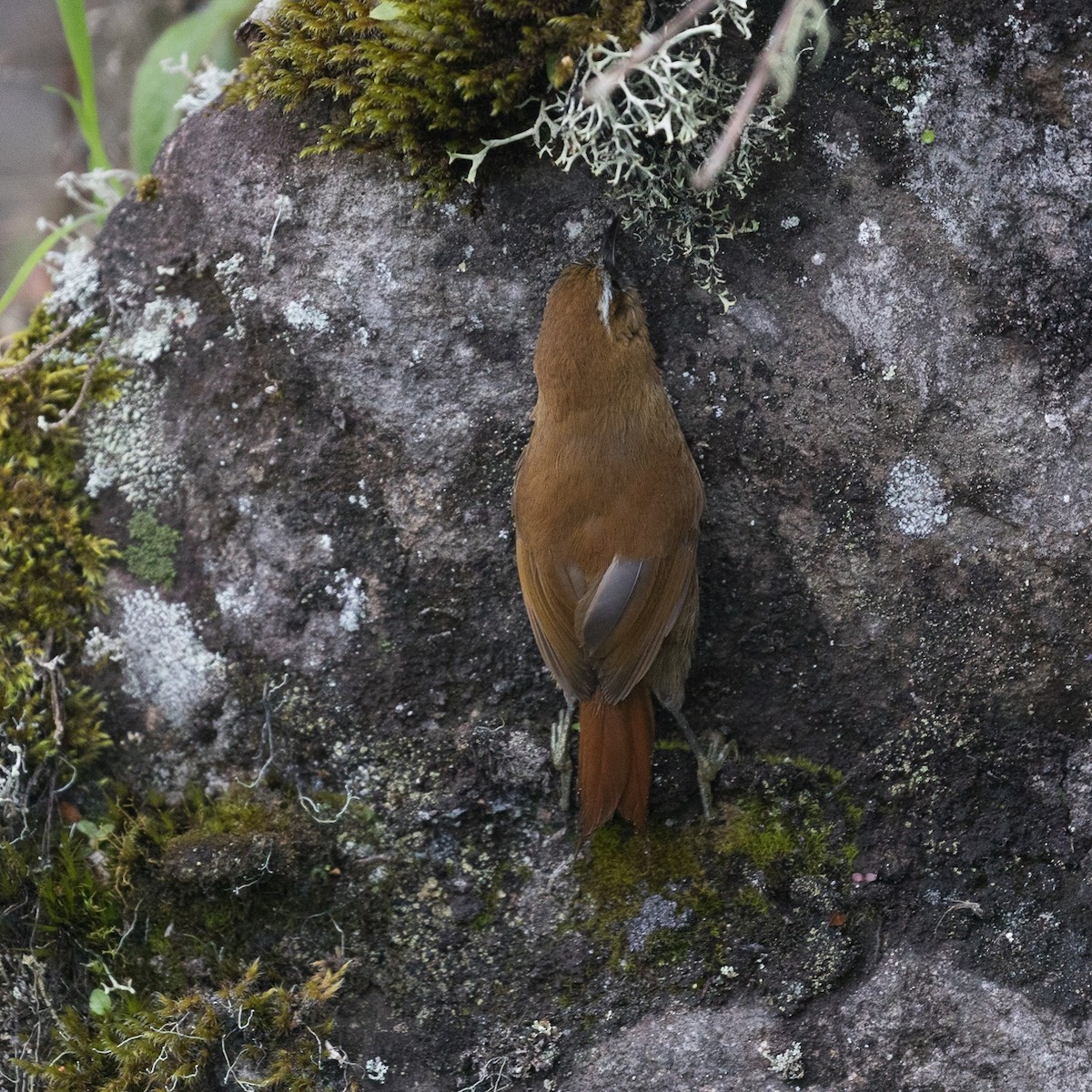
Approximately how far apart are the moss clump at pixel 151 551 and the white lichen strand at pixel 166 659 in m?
0.05

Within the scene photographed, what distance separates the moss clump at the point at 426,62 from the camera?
2420mm

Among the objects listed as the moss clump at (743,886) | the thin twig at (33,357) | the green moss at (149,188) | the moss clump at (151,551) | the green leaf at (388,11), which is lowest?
the moss clump at (743,886)

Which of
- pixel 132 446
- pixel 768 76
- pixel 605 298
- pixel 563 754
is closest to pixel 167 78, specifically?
pixel 132 446

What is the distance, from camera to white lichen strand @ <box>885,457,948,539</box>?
8.61 feet

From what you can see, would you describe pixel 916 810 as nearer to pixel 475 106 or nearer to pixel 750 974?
pixel 750 974

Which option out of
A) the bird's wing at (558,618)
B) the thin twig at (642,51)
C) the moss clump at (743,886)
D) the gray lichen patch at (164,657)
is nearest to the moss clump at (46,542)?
the gray lichen patch at (164,657)

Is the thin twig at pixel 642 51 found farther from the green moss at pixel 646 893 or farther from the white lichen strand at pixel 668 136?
the green moss at pixel 646 893

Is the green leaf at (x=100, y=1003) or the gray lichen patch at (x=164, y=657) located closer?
the green leaf at (x=100, y=1003)

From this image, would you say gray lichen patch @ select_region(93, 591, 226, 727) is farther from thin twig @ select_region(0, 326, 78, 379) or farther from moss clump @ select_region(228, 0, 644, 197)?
moss clump @ select_region(228, 0, 644, 197)

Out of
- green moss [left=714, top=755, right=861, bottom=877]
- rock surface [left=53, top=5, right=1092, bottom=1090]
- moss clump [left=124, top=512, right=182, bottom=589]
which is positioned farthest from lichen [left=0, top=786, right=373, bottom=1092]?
green moss [left=714, top=755, right=861, bottom=877]

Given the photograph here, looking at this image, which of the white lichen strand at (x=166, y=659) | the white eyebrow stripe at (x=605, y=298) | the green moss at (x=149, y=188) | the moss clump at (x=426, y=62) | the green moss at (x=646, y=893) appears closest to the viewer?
the moss clump at (x=426, y=62)

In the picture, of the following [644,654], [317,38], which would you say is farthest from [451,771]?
[317,38]

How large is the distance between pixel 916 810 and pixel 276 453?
1808 millimetres

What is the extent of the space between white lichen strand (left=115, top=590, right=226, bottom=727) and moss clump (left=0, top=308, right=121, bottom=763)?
0.36 ft
